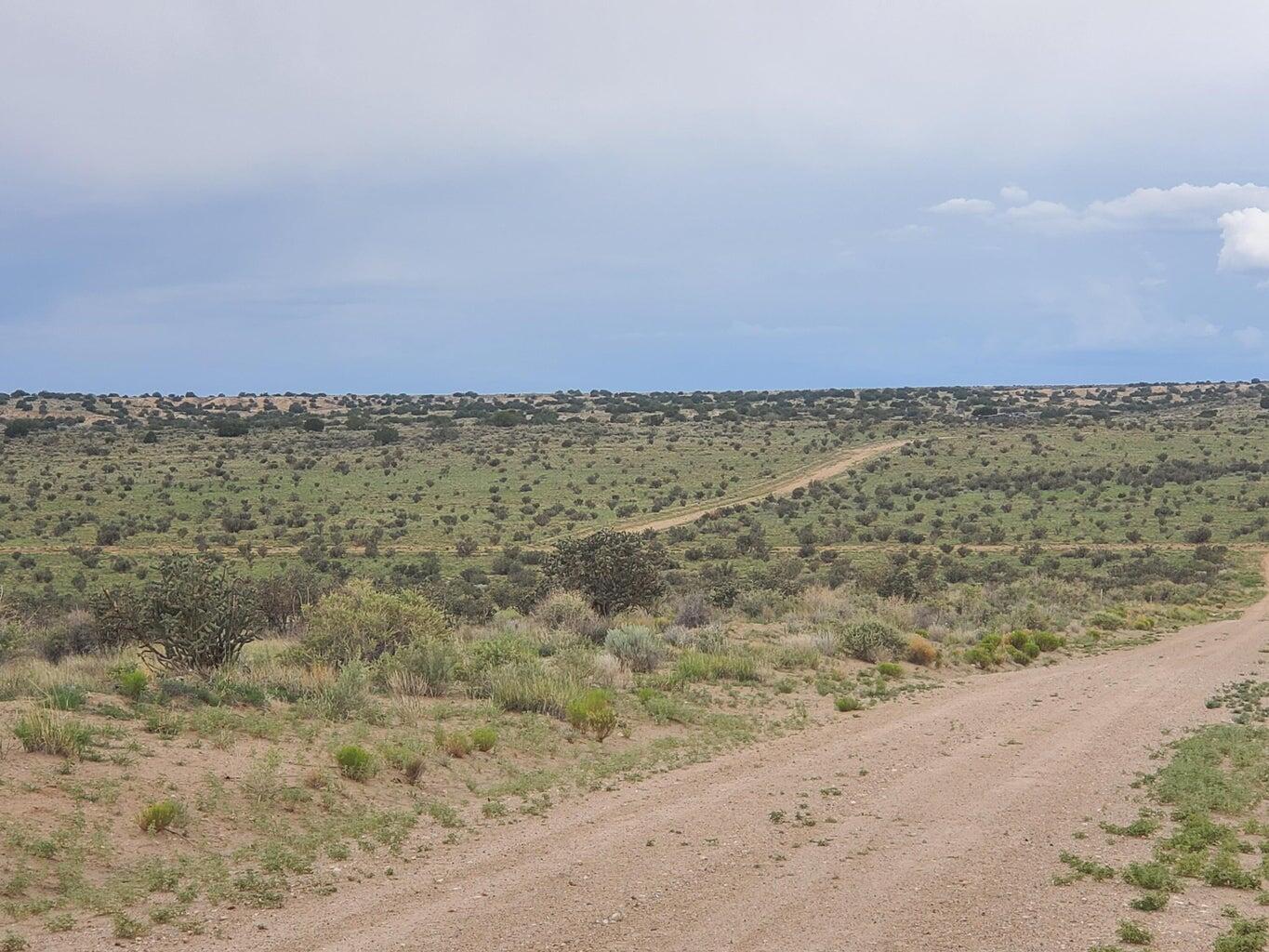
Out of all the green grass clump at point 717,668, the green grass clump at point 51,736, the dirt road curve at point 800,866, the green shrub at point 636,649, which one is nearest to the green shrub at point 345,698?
the green grass clump at point 51,736

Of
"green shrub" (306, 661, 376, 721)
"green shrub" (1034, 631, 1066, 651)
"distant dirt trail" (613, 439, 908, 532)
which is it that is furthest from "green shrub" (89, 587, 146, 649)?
"distant dirt trail" (613, 439, 908, 532)

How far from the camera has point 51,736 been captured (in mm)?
9391

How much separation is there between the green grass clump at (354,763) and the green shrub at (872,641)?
41.5ft

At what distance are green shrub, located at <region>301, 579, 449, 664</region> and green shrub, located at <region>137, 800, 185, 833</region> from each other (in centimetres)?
603

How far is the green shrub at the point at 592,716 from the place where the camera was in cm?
1307

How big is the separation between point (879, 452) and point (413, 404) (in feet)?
211

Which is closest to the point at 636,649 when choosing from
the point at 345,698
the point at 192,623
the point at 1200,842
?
the point at 345,698

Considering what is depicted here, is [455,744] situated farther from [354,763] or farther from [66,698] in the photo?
[66,698]

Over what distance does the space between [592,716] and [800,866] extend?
493cm

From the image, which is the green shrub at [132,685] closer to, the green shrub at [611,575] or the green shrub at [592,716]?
the green shrub at [592,716]

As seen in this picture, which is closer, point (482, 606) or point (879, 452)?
point (482, 606)

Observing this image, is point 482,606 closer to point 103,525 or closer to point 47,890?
point 47,890

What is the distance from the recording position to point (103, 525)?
4681cm

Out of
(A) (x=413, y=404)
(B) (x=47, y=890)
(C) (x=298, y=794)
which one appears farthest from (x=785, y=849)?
(A) (x=413, y=404)
